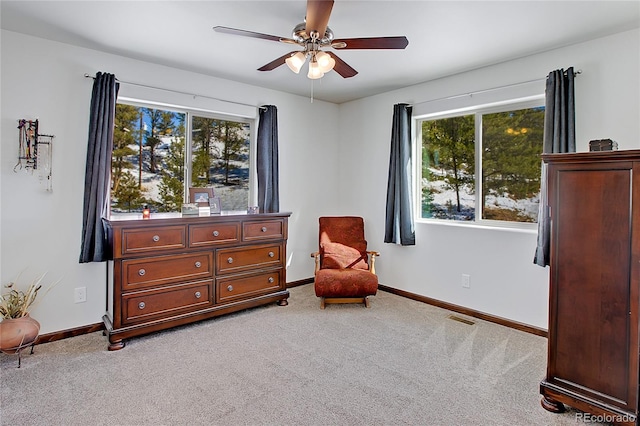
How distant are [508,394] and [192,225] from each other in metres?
2.77

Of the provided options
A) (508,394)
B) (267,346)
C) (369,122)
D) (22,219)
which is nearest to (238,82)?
(369,122)

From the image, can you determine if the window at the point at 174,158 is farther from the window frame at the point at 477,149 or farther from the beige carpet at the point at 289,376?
the window frame at the point at 477,149

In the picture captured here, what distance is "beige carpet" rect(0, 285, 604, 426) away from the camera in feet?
6.67

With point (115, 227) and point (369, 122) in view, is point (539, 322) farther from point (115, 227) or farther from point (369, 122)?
point (115, 227)

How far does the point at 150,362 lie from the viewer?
264 cm

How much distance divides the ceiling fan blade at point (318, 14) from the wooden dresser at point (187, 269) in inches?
77.7

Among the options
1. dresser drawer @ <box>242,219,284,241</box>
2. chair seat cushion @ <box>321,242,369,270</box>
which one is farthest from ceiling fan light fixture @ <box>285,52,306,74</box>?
chair seat cushion @ <box>321,242,369,270</box>

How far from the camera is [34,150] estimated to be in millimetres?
2900

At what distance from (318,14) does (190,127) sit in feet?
7.92

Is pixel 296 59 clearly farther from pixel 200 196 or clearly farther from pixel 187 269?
pixel 187 269

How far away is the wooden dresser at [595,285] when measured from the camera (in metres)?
1.87

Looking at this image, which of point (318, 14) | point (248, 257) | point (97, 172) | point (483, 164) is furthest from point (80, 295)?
point (483, 164)

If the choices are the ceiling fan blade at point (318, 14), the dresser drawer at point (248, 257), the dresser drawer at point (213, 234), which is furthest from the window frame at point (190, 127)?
the ceiling fan blade at point (318, 14)

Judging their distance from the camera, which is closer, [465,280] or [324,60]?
[324,60]
